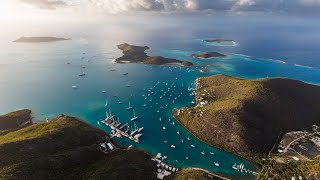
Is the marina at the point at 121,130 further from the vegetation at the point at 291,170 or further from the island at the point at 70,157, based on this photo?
the vegetation at the point at 291,170

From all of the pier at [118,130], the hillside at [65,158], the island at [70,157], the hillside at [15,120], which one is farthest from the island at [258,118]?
the hillside at [15,120]

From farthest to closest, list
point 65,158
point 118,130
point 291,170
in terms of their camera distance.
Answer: point 118,130 < point 291,170 < point 65,158

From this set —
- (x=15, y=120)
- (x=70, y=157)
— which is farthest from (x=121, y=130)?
(x=15, y=120)

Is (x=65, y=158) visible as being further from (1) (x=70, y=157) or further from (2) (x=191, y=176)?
(2) (x=191, y=176)

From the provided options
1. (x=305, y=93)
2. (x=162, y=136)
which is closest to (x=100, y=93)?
(x=162, y=136)

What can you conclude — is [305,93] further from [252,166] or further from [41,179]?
[41,179]

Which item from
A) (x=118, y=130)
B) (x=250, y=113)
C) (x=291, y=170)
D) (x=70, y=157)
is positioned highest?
(x=250, y=113)

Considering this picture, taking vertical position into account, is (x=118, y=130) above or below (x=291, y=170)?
below
